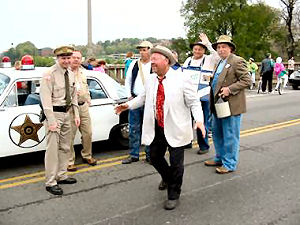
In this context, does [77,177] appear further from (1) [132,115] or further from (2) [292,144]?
(2) [292,144]

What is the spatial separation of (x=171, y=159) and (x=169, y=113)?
0.53 meters

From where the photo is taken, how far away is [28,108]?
5309 millimetres

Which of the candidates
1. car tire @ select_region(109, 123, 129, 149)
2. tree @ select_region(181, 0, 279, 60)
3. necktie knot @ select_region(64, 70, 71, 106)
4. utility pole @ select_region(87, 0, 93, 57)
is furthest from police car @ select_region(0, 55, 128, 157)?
tree @ select_region(181, 0, 279, 60)

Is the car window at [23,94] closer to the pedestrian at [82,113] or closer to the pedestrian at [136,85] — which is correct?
the pedestrian at [82,113]

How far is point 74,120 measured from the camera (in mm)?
5109

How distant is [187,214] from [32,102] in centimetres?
283

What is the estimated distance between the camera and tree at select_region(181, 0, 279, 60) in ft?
150

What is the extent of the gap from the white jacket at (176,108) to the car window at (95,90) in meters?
2.15

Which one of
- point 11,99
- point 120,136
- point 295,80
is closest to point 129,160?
point 120,136

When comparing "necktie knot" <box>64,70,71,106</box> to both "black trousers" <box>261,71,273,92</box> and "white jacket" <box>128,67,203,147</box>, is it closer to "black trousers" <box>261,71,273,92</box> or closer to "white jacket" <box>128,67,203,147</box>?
"white jacket" <box>128,67,203,147</box>

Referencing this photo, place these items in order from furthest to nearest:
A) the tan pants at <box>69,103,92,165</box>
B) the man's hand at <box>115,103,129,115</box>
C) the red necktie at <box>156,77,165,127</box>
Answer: the tan pants at <box>69,103,92,165</box> < the man's hand at <box>115,103,129,115</box> < the red necktie at <box>156,77,165,127</box>

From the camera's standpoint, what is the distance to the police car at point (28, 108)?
5.16 m

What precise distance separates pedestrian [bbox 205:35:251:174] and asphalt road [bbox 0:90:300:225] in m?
0.32

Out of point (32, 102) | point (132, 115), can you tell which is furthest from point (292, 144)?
point (32, 102)
